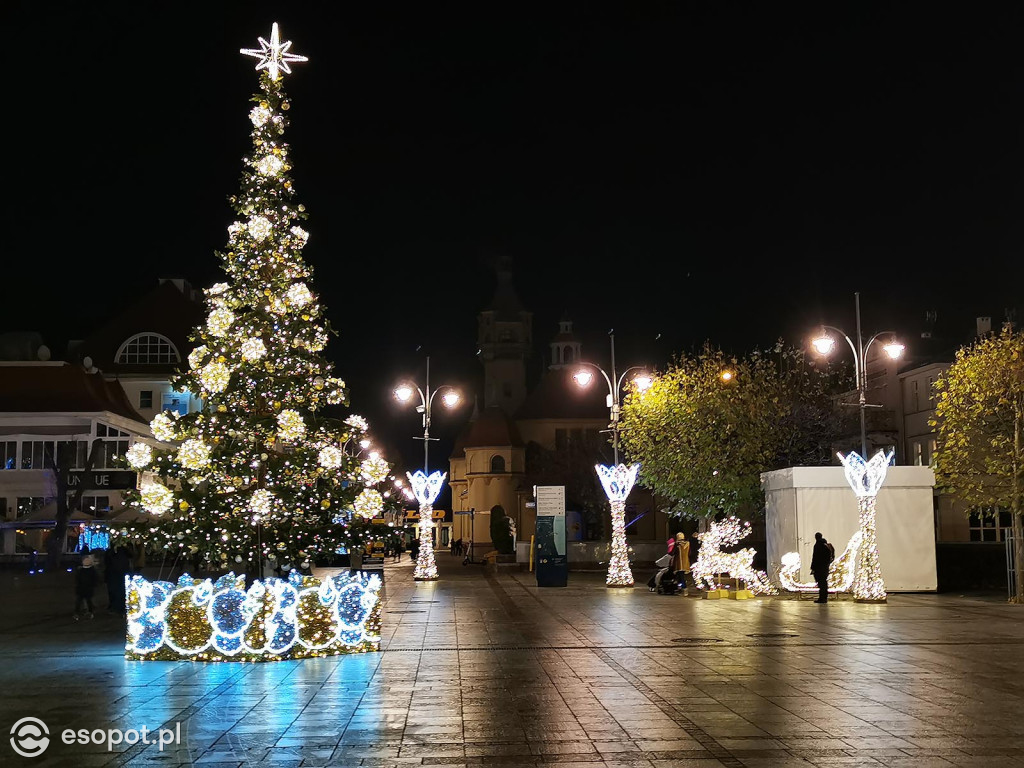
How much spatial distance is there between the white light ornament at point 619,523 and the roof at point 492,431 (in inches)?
2551

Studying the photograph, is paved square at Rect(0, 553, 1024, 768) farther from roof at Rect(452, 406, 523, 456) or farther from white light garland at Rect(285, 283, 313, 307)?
roof at Rect(452, 406, 523, 456)

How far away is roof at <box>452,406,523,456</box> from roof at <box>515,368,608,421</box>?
240 centimetres

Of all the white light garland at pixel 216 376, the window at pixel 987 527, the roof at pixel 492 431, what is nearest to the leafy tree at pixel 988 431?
the white light garland at pixel 216 376

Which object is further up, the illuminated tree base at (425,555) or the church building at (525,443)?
the church building at (525,443)

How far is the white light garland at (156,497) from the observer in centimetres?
1770

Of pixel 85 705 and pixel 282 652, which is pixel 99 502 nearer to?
pixel 282 652

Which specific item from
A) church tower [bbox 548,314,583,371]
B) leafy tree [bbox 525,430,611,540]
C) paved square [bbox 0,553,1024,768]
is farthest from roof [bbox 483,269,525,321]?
paved square [bbox 0,553,1024,768]

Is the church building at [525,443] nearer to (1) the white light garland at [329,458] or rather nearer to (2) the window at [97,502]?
(2) the window at [97,502]

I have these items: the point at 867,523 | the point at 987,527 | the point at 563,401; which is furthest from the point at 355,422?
the point at 563,401

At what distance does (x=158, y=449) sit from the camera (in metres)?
18.5

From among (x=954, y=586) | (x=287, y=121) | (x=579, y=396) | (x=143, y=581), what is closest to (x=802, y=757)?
(x=143, y=581)

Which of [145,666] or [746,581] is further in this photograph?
[746,581]

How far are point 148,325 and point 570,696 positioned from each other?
67.2m

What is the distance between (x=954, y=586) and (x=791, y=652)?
58.0ft
